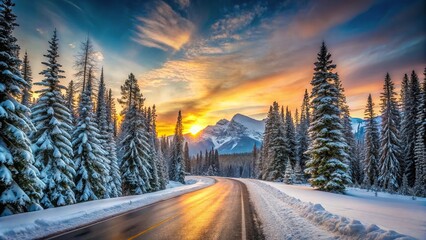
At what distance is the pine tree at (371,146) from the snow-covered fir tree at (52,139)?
146 feet

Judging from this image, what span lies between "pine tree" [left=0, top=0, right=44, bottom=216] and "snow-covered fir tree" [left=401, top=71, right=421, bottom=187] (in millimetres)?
44394

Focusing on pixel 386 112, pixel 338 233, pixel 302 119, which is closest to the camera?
pixel 338 233

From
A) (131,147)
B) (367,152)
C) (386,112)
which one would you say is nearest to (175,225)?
(131,147)

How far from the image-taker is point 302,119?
5606 cm

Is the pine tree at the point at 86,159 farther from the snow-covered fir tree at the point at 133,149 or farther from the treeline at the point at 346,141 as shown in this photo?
the treeline at the point at 346,141

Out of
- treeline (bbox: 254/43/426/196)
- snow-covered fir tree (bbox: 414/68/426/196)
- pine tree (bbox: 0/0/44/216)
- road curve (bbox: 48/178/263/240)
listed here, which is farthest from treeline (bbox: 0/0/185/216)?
snow-covered fir tree (bbox: 414/68/426/196)

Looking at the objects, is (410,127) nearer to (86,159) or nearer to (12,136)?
(86,159)

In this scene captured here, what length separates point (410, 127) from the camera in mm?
37688

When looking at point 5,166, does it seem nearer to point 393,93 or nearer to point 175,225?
point 175,225

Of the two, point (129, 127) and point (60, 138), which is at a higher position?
point (129, 127)

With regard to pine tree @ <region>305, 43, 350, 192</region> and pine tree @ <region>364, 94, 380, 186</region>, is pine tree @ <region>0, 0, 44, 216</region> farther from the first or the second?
pine tree @ <region>364, 94, 380, 186</region>

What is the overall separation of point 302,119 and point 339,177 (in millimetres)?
34526

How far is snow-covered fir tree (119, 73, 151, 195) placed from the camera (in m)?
30.6

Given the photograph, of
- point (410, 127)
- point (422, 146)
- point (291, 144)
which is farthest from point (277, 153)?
point (422, 146)
